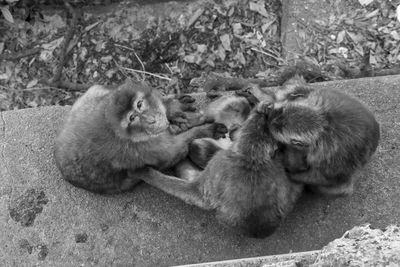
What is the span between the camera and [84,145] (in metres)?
4.02

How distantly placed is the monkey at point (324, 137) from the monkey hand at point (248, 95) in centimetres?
34

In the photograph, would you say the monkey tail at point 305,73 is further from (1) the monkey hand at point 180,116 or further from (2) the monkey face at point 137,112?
(2) the monkey face at point 137,112

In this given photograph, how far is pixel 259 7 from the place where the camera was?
5.58 metres

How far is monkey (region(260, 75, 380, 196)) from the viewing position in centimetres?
357

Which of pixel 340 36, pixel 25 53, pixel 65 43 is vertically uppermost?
pixel 340 36

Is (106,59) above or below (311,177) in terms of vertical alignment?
below

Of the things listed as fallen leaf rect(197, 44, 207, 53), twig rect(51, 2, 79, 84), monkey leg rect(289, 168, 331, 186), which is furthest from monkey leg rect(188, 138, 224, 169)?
twig rect(51, 2, 79, 84)

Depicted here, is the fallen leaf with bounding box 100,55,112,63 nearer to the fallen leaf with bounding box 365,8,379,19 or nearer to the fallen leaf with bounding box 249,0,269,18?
the fallen leaf with bounding box 249,0,269,18

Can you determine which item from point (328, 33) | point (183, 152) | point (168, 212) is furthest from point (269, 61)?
point (168, 212)

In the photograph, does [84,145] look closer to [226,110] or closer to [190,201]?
[190,201]

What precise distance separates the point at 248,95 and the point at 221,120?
1.06ft

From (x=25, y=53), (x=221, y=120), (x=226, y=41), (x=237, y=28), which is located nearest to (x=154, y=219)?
(x=221, y=120)

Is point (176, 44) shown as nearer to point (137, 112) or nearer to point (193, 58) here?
point (193, 58)

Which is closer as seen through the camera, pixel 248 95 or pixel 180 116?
pixel 248 95
